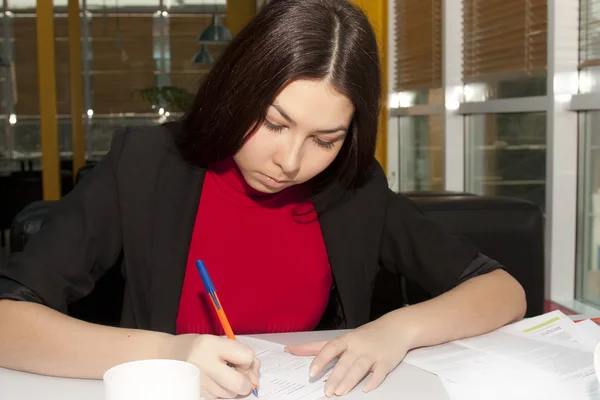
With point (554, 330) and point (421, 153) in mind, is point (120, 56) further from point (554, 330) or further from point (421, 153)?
point (554, 330)

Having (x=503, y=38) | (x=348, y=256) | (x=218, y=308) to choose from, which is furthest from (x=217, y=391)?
(x=503, y=38)

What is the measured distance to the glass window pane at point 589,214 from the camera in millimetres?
2975

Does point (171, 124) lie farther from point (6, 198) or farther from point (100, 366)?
point (6, 198)

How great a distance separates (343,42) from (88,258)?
0.60 meters

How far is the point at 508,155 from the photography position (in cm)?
381

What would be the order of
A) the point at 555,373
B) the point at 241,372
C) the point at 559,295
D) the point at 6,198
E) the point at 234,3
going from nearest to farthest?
the point at 241,372 < the point at 555,373 < the point at 559,295 < the point at 6,198 < the point at 234,3

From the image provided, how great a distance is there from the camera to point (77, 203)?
4.52 ft

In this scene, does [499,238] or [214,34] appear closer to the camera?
[499,238]

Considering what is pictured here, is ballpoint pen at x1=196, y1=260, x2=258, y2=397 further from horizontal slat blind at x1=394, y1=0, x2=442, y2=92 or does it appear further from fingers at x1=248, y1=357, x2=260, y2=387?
horizontal slat blind at x1=394, y1=0, x2=442, y2=92

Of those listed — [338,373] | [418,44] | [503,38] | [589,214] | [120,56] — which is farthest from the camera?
[120,56]

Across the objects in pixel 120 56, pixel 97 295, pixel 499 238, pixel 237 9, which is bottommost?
pixel 97 295

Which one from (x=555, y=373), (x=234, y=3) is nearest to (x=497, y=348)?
(x=555, y=373)

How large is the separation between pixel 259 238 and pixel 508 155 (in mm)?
2557

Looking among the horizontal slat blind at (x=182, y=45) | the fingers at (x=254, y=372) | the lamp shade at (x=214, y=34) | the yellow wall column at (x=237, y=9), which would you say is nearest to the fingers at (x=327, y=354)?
the fingers at (x=254, y=372)
